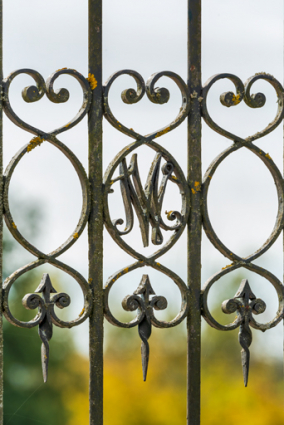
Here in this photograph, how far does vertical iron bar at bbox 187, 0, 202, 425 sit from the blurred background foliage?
7.34ft

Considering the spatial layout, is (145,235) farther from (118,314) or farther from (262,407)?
(262,407)

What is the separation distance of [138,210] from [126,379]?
109 inches

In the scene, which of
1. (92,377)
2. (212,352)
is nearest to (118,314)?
(212,352)

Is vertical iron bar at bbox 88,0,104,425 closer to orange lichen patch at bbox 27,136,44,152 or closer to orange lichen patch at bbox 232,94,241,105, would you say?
orange lichen patch at bbox 27,136,44,152

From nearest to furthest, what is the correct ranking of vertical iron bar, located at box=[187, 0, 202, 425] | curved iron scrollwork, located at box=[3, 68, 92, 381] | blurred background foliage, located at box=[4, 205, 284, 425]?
curved iron scrollwork, located at box=[3, 68, 92, 381] → vertical iron bar, located at box=[187, 0, 202, 425] → blurred background foliage, located at box=[4, 205, 284, 425]

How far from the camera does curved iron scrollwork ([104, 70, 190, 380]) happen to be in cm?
115

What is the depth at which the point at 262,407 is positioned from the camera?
15.2ft

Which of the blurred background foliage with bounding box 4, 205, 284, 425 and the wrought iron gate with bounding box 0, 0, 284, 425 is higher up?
the wrought iron gate with bounding box 0, 0, 284, 425

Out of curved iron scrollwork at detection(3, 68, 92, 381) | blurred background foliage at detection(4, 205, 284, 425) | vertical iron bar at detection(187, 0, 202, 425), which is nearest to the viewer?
curved iron scrollwork at detection(3, 68, 92, 381)

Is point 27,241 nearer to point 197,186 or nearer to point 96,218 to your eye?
point 96,218

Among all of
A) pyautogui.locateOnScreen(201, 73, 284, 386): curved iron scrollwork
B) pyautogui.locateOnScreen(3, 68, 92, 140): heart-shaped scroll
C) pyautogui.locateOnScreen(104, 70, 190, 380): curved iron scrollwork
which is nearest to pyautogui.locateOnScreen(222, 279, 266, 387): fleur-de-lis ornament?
pyautogui.locateOnScreen(201, 73, 284, 386): curved iron scrollwork

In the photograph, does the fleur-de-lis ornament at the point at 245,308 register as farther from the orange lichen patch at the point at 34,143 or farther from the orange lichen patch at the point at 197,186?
the orange lichen patch at the point at 34,143

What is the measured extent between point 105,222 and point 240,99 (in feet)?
1.31

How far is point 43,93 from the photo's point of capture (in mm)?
1111
